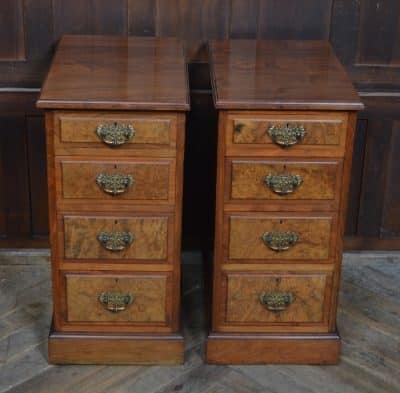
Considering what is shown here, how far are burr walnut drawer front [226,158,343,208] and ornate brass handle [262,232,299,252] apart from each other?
12 centimetres

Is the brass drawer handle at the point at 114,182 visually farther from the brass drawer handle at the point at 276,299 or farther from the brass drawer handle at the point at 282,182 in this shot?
the brass drawer handle at the point at 276,299

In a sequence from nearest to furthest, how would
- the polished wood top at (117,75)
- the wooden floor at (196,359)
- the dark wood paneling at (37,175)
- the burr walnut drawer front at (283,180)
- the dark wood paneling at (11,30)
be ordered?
the polished wood top at (117,75) < the burr walnut drawer front at (283,180) < the wooden floor at (196,359) < the dark wood paneling at (11,30) < the dark wood paneling at (37,175)

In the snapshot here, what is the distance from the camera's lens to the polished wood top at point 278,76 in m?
2.46

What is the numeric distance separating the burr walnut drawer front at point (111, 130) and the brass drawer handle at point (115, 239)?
0.28 meters

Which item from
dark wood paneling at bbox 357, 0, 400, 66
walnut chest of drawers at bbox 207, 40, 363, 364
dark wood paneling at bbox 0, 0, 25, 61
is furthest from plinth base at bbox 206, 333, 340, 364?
dark wood paneling at bbox 0, 0, 25, 61

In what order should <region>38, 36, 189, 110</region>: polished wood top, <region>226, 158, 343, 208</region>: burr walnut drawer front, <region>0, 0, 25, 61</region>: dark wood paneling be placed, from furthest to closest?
<region>0, 0, 25, 61</region>: dark wood paneling → <region>226, 158, 343, 208</region>: burr walnut drawer front → <region>38, 36, 189, 110</region>: polished wood top

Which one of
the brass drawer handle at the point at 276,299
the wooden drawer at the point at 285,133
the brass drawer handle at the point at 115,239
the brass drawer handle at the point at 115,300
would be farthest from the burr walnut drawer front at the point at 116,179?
the brass drawer handle at the point at 276,299

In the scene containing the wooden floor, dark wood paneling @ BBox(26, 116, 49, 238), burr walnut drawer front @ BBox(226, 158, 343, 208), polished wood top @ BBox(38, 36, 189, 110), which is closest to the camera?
polished wood top @ BBox(38, 36, 189, 110)

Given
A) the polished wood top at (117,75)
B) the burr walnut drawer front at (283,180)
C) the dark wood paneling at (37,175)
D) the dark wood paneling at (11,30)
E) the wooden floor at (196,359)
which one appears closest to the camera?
the polished wood top at (117,75)

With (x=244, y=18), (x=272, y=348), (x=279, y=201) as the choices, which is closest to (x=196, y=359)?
(x=272, y=348)

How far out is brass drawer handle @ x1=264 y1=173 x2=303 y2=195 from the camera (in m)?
2.54

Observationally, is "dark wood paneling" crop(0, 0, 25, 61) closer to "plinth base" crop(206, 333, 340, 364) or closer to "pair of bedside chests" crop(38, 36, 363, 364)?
"pair of bedside chests" crop(38, 36, 363, 364)

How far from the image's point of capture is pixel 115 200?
8.39 ft

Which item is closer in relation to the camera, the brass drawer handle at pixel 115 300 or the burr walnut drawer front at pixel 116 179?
the burr walnut drawer front at pixel 116 179
